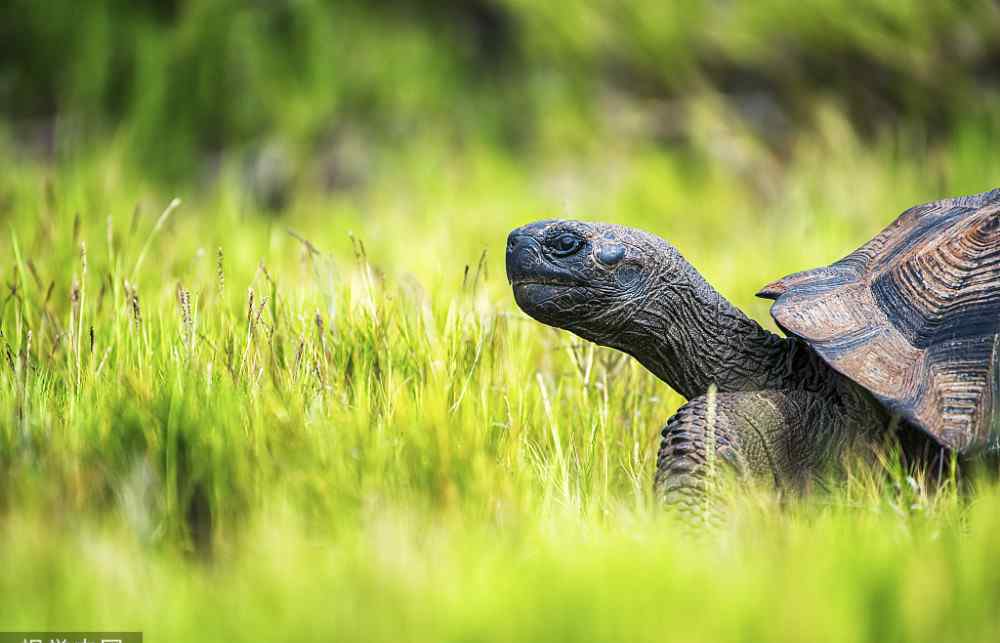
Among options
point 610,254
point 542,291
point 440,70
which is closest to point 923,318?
point 610,254

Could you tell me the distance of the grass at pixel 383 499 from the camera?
1161 mm

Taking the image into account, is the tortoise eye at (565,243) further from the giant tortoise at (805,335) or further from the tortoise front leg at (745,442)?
the tortoise front leg at (745,442)

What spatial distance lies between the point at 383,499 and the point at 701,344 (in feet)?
2.87

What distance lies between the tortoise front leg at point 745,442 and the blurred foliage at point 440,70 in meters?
3.76

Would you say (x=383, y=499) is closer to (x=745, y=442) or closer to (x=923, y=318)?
(x=745, y=442)

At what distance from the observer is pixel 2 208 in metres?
3.55

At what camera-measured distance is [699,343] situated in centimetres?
209

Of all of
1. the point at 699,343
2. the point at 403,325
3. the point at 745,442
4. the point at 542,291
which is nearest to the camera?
the point at 745,442

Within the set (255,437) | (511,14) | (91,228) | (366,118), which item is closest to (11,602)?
(255,437)

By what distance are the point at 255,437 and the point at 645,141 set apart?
17.0 feet

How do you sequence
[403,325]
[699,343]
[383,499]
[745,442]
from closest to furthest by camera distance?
[383,499] < [745,442] < [699,343] < [403,325]

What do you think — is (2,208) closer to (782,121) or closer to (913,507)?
(913,507)

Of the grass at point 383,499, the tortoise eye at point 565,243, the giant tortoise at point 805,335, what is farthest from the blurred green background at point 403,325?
the tortoise eye at point 565,243

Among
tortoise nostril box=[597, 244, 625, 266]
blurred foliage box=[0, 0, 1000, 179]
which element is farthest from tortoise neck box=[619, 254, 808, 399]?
blurred foliage box=[0, 0, 1000, 179]
